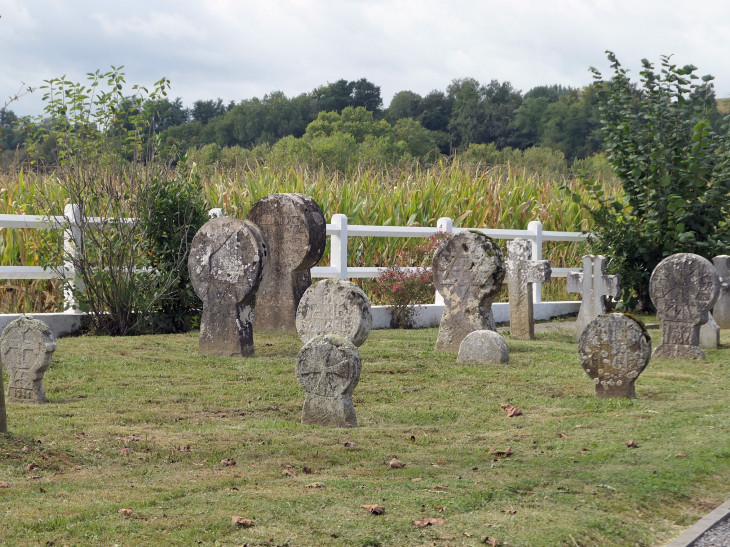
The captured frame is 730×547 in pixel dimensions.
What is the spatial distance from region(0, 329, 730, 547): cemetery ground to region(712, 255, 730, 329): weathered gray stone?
502cm

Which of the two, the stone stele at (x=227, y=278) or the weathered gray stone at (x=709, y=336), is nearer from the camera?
the stone stele at (x=227, y=278)

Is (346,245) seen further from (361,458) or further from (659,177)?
(361,458)

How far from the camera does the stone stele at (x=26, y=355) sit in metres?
8.15

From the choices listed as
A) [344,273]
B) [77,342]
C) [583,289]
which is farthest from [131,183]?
[583,289]

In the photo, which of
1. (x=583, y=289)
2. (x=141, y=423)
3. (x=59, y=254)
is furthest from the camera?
(x=583, y=289)

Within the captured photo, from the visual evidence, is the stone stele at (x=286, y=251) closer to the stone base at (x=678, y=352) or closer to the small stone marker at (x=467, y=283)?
the small stone marker at (x=467, y=283)

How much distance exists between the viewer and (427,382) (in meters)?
9.96

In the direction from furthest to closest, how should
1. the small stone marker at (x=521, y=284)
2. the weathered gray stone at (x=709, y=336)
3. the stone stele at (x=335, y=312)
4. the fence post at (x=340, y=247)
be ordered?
1. the fence post at (x=340, y=247)
2. the small stone marker at (x=521, y=284)
3. the weathered gray stone at (x=709, y=336)
4. the stone stele at (x=335, y=312)

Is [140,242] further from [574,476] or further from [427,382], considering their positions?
[574,476]

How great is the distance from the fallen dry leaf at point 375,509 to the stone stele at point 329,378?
2.04m

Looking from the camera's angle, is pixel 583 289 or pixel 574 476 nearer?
pixel 574 476

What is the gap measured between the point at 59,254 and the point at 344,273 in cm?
458

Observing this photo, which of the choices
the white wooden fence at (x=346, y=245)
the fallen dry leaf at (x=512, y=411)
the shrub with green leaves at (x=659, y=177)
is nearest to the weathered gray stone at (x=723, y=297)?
the shrub with green leaves at (x=659, y=177)

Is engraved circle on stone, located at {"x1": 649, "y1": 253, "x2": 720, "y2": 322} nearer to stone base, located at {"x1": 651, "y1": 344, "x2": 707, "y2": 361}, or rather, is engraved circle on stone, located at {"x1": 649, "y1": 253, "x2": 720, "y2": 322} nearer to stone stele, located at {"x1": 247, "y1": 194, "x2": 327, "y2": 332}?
stone base, located at {"x1": 651, "y1": 344, "x2": 707, "y2": 361}
